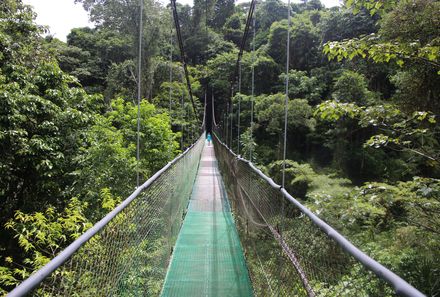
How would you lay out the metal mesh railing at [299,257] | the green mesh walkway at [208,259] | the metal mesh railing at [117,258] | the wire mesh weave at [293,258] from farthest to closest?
the green mesh walkway at [208,259] → the wire mesh weave at [293,258] → the metal mesh railing at [299,257] → the metal mesh railing at [117,258]

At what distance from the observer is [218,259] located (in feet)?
9.38

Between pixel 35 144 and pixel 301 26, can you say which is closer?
pixel 35 144

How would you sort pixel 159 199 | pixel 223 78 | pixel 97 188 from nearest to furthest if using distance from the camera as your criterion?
1. pixel 159 199
2. pixel 97 188
3. pixel 223 78

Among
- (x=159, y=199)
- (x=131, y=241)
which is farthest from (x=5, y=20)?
(x=131, y=241)

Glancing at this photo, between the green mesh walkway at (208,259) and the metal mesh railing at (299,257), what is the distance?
0.59 feet

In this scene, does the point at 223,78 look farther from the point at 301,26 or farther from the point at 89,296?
the point at 89,296

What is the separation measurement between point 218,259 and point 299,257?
1622 millimetres

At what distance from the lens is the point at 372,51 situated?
2.18 metres

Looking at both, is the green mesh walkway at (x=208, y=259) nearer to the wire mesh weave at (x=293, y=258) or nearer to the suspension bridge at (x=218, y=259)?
the suspension bridge at (x=218, y=259)

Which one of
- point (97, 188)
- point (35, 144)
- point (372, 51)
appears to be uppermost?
point (372, 51)

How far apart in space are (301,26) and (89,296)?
54.9 feet

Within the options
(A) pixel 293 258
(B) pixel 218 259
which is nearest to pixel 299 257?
(A) pixel 293 258

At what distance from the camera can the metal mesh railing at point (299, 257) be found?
0.98 m

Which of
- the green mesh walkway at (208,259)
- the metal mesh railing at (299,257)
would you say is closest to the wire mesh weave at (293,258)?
the metal mesh railing at (299,257)
